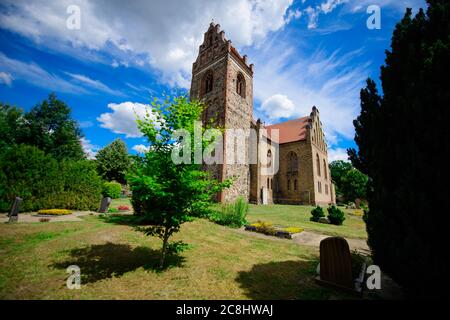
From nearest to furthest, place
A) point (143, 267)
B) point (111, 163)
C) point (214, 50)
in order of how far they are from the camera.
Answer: point (143, 267) < point (214, 50) < point (111, 163)

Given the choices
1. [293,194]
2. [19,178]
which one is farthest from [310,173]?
[19,178]

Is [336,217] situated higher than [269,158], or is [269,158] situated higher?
[269,158]

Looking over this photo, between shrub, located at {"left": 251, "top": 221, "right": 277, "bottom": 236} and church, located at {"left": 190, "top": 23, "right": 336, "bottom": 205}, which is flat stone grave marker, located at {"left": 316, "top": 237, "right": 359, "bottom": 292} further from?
church, located at {"left": 190, "top": 23, "right": 336, "bottom": 205}

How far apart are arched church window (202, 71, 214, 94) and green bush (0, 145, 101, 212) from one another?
54.0 feet

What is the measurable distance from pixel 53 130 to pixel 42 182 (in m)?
27.7

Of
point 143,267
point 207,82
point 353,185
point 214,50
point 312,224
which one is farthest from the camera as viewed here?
point 353,185

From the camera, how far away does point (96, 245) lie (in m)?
6.58

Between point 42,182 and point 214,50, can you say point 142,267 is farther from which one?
point 214,50

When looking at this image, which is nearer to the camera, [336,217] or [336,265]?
[336,265]

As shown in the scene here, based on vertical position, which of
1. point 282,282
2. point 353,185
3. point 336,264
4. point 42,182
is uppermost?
point 353,185

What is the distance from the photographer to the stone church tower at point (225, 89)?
21156 millimetres

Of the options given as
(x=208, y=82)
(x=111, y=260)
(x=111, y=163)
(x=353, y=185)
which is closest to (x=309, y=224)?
(x=111, y=260)

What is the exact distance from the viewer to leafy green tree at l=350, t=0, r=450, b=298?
2.90 metres

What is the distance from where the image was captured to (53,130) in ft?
108
